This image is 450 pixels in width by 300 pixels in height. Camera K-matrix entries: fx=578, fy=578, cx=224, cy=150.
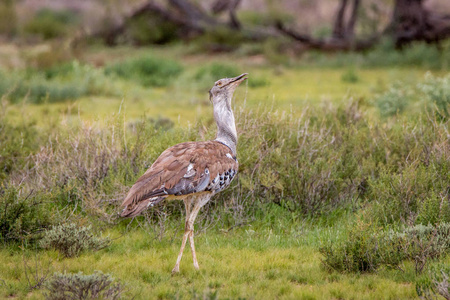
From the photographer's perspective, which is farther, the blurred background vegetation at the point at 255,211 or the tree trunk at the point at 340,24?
the tree trunk at the point at 340,24

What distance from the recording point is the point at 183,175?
526cm

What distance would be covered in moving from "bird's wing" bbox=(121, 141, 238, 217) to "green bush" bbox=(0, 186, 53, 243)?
1.53 meters

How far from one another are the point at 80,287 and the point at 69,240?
1.30 m

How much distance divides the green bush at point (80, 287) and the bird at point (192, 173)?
2.07 feet

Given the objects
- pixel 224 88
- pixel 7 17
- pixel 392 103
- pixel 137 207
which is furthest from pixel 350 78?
pixel 7 17

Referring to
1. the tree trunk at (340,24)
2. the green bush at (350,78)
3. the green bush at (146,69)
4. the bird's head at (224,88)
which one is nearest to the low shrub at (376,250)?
the bird's head at (224,88)

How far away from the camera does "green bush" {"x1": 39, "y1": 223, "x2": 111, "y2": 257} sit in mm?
5805

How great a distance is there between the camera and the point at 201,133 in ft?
24.0

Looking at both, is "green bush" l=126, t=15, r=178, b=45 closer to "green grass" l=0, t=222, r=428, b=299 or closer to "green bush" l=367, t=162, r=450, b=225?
"green grass" l=0, t=222, r=428, b=299

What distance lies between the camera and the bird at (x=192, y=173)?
512 centimetres

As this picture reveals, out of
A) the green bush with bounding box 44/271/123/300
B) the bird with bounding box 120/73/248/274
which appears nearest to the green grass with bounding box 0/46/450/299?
the green bush with bounding box 44/271/123/300

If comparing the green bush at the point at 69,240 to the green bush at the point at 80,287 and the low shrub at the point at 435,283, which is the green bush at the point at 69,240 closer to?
the green bush at the point at 80,287

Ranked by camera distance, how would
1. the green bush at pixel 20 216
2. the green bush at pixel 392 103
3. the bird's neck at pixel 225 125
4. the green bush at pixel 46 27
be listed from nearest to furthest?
the bird's neck at pixel 225 125 → the green bush at pixel 20 216 → the green bush at pixel 392 103 → the green bush at pixel 46 27

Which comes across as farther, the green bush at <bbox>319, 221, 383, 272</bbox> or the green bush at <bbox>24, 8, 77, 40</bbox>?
the green bush at <bbox>24, 8, 77, 40</bbox>
